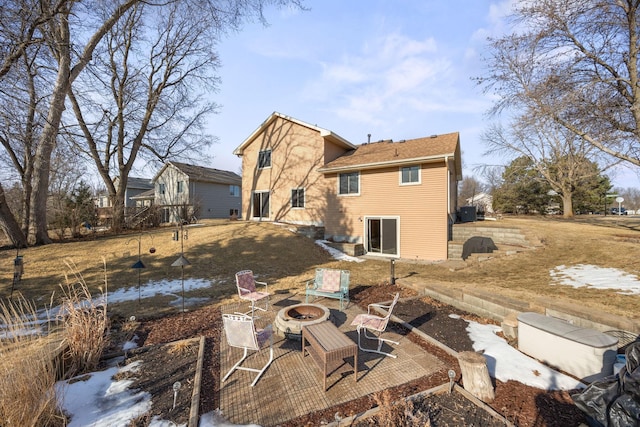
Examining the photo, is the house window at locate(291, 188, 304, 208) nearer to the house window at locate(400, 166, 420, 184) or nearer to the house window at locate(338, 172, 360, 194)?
the house window at locate(338, 172, 360, 194)

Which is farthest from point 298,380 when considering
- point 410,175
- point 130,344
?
point 410,175

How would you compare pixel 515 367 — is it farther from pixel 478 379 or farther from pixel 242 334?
pixel 242 334

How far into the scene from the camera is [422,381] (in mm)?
3867

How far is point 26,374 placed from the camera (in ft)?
10.3

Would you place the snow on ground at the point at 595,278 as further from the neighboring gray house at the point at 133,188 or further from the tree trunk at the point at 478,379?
the neighboring gray house at the point at 133,188

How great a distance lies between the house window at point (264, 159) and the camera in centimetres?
1965

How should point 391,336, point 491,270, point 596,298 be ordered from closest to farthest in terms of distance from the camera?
point 391,336
point 596,298
point 491,270

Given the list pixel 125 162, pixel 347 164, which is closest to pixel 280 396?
pixel 347 164

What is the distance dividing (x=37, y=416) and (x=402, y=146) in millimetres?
16572

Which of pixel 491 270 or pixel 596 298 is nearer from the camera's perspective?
pixel 596 298

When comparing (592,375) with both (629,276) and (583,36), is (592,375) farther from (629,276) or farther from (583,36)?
(583,36)

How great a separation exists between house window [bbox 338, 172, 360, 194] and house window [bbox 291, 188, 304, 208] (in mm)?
2950

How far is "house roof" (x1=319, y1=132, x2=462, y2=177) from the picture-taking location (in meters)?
13.1

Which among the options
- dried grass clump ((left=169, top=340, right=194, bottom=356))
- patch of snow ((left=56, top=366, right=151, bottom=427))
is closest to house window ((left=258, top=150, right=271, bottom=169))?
dried grass clump ((left=169, top=340, right=194, bottom=356))
